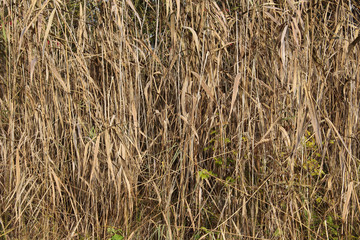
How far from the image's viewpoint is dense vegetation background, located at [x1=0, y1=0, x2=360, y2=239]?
1.47 metres

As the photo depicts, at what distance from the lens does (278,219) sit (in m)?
1.45

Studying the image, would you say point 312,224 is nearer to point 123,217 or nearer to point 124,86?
point 123,217

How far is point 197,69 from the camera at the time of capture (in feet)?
5.35

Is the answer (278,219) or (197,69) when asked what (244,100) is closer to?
(197,69)

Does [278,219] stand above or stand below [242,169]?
below

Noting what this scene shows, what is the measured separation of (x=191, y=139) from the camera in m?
1.52

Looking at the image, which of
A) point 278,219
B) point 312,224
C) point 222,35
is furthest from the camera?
point 222,35

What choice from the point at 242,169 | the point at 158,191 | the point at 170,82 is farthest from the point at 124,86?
the point at 242,169

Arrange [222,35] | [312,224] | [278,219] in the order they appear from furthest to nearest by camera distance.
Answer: [222,35] < [312,224] < [278,219]

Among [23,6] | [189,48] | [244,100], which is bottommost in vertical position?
[244,100]

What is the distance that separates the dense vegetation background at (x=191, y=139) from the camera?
1471 millimetres

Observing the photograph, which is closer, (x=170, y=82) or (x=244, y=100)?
(x=244, y=100)

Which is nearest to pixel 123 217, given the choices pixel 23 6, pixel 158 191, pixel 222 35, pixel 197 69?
pixel 158 191

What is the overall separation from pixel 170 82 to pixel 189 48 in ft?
0.59
